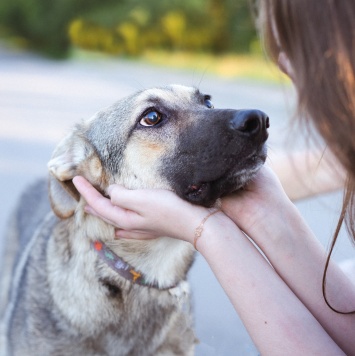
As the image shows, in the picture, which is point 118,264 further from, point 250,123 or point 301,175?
point 301,175

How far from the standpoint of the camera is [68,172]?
107 inches

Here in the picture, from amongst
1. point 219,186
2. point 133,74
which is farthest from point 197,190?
point 133,74

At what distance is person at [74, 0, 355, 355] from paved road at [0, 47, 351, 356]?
15cm

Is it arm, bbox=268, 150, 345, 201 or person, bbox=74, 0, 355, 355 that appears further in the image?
arm, bbox=268, 150, 345, 201

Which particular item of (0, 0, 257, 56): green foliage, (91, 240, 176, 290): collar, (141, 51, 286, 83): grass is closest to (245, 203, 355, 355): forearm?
(91, 240, 176, 290): collar

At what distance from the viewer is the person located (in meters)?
1.96

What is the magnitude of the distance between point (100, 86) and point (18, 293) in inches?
335

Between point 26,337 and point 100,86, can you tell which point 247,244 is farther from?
point 100,86

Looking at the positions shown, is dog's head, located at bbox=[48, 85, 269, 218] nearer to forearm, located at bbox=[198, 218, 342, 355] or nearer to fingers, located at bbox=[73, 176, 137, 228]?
fingers, located at bbox=[73, 176, 137, 228]

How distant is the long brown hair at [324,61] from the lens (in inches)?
75.5

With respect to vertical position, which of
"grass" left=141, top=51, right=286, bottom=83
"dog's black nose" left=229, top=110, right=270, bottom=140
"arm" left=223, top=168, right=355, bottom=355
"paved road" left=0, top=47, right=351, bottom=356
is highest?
"dog's black nose" left=229, top=110, right=270, bottom=140

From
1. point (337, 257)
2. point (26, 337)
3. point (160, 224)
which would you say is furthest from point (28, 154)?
point (160, 224)

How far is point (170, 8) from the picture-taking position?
19562mm

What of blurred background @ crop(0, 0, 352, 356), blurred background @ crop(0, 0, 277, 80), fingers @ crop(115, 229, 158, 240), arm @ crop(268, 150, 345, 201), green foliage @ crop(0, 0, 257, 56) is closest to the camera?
fingers @ crop(115, 229, 158, 240)
